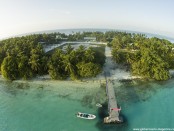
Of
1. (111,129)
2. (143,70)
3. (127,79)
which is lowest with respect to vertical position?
(111,129)

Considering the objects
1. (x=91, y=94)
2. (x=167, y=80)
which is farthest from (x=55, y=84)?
(x=167, y=80)

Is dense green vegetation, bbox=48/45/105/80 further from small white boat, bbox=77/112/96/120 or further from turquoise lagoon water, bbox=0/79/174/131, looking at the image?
small white boat, bbox=77/112/96/120

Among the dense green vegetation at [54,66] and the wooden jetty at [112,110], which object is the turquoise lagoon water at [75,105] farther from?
the dense green vegetation at [54,66]

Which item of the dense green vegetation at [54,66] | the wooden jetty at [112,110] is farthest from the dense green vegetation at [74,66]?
the wooden jetty at [112,110]

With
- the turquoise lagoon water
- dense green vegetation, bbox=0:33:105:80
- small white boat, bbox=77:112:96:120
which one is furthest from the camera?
dense green vegetation, bbox=0:33:105:80

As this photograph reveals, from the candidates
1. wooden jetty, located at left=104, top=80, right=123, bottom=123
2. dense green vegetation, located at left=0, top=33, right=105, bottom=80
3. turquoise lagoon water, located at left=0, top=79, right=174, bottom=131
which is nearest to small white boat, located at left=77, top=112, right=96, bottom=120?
turquoise lagoon water, located at left=0, top=79, right=174, bottom=131

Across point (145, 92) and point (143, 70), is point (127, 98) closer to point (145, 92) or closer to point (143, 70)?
point (145, 92)

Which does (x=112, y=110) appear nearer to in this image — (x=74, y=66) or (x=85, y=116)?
(x=85, y=116)

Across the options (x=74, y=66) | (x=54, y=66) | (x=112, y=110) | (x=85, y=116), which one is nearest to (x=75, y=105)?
(x=85, y=116)
